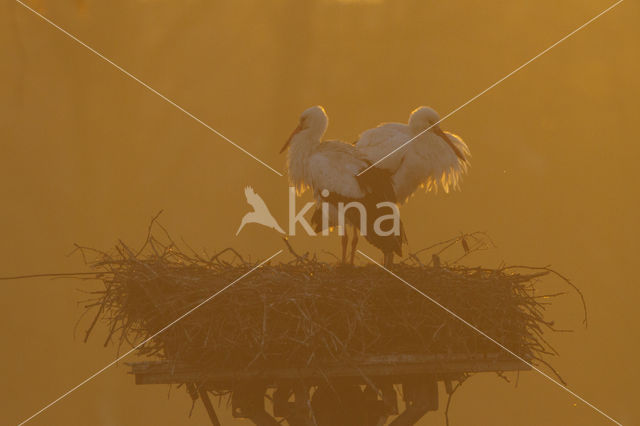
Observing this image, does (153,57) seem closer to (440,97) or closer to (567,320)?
(440,97)

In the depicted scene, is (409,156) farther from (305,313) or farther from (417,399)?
(305,313)

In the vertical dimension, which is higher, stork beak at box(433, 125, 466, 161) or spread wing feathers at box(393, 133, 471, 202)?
stork beak at box(433, 125, 466, 161)

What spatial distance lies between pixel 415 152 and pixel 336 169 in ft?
2.21

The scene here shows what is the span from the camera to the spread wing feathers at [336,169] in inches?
263

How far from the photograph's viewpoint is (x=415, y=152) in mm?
7152

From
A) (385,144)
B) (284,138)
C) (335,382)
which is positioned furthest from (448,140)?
(284,138)

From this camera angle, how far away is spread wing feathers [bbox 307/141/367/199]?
668cm

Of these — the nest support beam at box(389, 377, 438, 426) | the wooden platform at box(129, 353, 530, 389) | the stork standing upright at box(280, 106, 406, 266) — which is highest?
the stork standing upright at box(280, 106, 406, 266)

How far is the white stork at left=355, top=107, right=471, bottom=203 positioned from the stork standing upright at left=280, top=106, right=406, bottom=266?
156mm

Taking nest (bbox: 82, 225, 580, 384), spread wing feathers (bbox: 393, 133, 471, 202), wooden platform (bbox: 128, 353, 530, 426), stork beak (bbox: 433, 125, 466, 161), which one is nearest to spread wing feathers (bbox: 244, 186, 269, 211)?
spread wing feathers (bbox: 393, 133, 471, 202)

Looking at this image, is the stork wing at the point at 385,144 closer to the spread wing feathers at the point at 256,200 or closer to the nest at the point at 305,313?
the spread wing feathers at the point at 256,200

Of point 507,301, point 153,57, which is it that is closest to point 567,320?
point 153,57

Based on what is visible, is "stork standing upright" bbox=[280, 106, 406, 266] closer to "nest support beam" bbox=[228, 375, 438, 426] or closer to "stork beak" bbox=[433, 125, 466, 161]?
"stork beak" bbox=[433, 125, 466, 161]

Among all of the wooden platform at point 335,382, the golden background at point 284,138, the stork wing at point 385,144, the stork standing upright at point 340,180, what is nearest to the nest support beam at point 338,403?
the wooden platform at point 335,382
